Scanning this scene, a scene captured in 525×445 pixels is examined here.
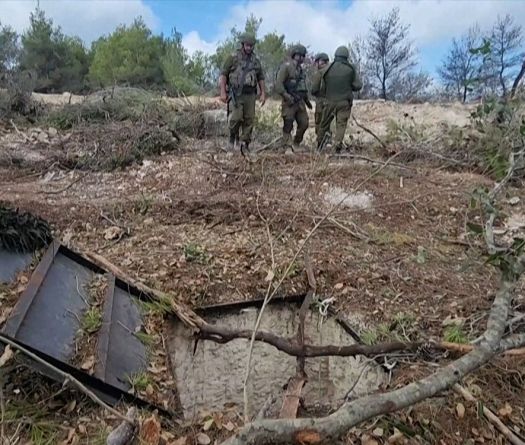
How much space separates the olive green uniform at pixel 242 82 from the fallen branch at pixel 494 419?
5119 millimetres

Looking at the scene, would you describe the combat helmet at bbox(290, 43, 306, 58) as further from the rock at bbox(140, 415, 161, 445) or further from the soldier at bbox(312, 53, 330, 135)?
the rock at bbox(140, 415, 161, 445)

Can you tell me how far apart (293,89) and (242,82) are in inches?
34.9

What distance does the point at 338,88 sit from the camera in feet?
24.2

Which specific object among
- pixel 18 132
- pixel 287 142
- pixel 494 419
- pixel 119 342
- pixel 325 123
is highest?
pixel 325 123

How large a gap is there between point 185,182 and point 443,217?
265 cm

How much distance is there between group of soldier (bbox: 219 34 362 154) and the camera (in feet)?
22.7

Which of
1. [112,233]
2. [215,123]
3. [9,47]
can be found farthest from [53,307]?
[9,47]

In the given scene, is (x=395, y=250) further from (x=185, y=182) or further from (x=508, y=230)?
(x=185, y=182)

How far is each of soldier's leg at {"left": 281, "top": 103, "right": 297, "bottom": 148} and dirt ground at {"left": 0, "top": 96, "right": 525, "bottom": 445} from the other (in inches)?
43.9

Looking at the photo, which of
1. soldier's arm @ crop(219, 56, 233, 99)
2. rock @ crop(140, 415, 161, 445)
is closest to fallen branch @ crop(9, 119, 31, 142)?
soldier's arm @ crop(219, 56, 233, 99)

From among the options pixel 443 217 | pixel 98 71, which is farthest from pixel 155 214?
pixel 98 71

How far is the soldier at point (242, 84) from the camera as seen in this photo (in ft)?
22.6

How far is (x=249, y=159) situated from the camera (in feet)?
20.0

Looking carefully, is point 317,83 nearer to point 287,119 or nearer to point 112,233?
point 287,119
